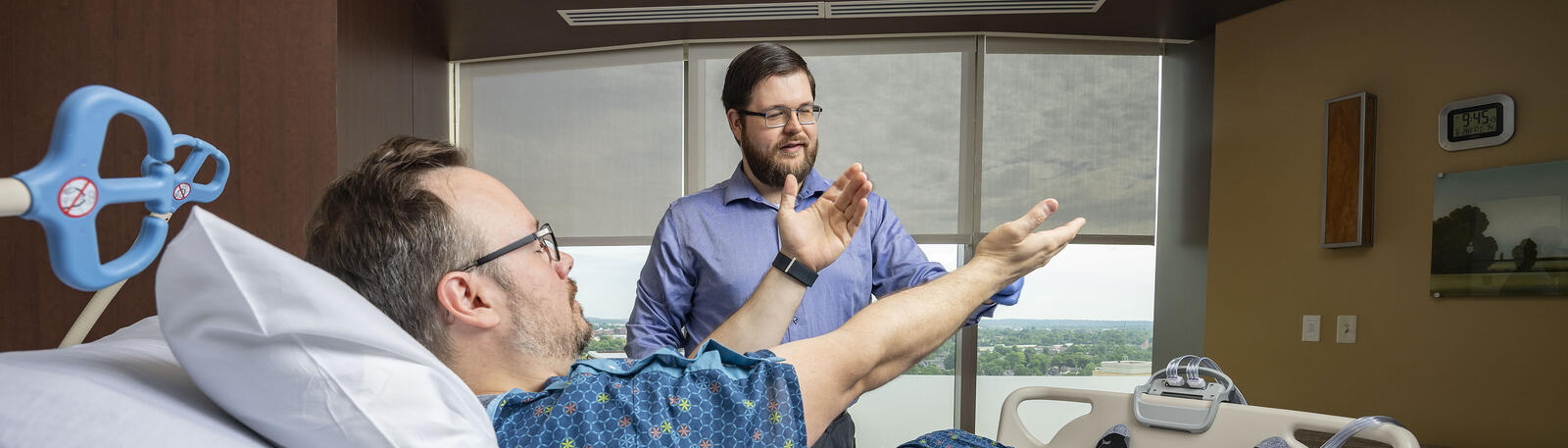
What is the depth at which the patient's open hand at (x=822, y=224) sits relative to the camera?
1354 mm

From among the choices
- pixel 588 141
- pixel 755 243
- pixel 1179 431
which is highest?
pixel 588 141

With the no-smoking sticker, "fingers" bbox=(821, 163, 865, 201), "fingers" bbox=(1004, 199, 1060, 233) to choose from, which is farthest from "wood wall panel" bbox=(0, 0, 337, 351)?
"fingers" bbox=(1004, 199, 1060, 233)

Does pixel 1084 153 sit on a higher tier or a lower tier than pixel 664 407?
higher

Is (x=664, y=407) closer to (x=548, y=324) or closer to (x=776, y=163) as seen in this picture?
(x=548, y=324)

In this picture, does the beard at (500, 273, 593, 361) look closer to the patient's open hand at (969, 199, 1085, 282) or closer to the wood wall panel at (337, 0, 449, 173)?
the patient's open hand at (969, 199, 1085, 282)

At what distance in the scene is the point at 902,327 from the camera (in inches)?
41.6

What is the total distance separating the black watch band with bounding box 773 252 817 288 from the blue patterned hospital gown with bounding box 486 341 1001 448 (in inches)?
15.0

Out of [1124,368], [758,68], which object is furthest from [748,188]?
[1124,368]

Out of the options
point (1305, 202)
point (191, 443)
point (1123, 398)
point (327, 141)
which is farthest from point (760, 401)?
point (1305, 202)

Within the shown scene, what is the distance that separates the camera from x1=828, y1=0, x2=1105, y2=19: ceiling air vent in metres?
3.66

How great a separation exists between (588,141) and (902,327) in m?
3.58

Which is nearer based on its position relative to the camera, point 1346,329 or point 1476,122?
point 1476,122

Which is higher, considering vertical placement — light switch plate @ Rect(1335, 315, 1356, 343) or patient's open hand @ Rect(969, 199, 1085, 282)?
patient's open hand @ Rect(969, 199, 1085, 282)

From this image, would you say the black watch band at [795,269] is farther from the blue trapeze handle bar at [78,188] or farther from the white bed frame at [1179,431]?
the blue trapeze handle bar at [78,188]
